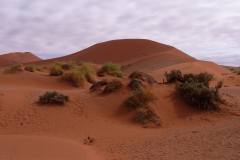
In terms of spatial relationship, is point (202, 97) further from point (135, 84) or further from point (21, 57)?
point (21, 57)

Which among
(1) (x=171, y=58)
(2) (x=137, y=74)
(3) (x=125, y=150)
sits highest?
(1) (x=171, y=58)

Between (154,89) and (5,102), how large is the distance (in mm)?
7202

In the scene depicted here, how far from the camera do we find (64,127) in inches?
448

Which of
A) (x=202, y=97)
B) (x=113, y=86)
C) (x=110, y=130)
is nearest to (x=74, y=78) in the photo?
(x=113, y=86)

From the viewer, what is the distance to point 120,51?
72.6 metres

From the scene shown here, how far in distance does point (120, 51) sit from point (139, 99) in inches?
2363

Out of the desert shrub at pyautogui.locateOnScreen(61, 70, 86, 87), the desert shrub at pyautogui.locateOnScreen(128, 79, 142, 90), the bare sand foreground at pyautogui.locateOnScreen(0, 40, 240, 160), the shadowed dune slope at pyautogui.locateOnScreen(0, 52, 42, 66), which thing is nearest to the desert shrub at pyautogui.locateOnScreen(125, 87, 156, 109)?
the bare sand foreground at pyautogui.locateOnScreen(0, 40, 240, 160)

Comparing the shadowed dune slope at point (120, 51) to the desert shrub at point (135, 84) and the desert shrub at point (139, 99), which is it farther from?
the desert shrub at point (139, 99)

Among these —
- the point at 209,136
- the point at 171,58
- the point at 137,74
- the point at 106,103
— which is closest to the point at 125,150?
the point at 209,136

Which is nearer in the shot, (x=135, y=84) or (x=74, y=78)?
(x=135, y=84)

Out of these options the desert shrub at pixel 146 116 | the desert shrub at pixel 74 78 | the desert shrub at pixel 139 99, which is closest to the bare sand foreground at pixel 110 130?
the desert shrub at pixel 146 116

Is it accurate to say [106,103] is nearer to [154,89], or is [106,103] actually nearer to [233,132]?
[154,89]

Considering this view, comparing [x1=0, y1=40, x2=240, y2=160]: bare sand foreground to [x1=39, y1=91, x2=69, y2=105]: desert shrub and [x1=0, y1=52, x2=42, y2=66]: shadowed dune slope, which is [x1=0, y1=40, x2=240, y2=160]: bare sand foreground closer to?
[x1=39, y1=91, x2=69, y2=105]: desert shrub


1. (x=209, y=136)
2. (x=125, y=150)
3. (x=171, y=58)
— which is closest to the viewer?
(x=125, y=150)
